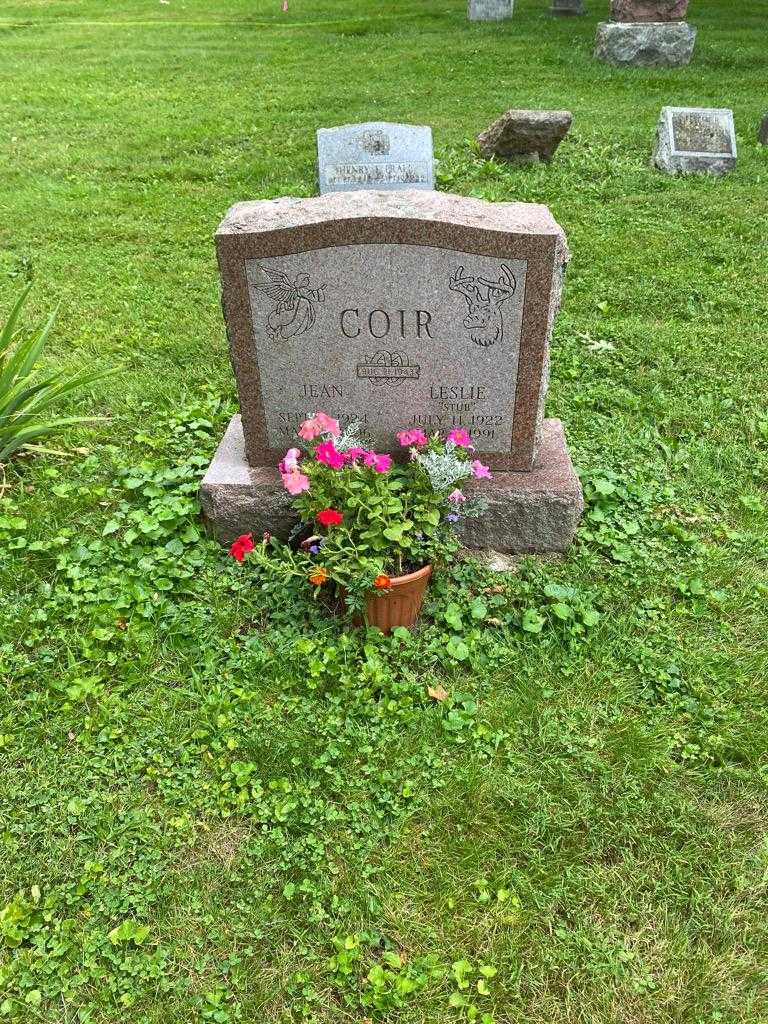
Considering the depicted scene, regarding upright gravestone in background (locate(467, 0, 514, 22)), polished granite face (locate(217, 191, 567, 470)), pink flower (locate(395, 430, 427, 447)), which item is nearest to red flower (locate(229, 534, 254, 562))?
polished granite face (locate(217, 191, 567, 470))

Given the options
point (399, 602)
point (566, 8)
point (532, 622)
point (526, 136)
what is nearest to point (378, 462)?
point (399, 602)

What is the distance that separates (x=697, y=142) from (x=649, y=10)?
5.03 m

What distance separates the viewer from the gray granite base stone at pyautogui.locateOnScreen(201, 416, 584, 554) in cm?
343

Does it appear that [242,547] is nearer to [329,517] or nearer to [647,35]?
[329,517]

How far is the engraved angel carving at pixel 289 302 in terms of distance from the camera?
314cm

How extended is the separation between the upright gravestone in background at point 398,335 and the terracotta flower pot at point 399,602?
1.85 ft

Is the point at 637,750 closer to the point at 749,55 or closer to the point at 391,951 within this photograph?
the point at 391,951

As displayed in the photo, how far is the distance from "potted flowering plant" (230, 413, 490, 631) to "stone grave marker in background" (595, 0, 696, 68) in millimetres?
11069

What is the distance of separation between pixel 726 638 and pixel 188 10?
2080 cm

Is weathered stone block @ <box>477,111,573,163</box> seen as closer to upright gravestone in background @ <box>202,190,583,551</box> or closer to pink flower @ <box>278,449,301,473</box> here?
upright gravestone in background @ <box>202,190,583,551</box>

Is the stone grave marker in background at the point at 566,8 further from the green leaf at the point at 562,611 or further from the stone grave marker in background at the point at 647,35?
the green leaf at the point at 562,611

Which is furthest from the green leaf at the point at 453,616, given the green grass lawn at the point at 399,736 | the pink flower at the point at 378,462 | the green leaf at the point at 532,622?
the pink flower at the point at 378,462

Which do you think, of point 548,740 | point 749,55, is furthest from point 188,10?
point 548,740

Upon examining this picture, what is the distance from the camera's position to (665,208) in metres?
7.21
